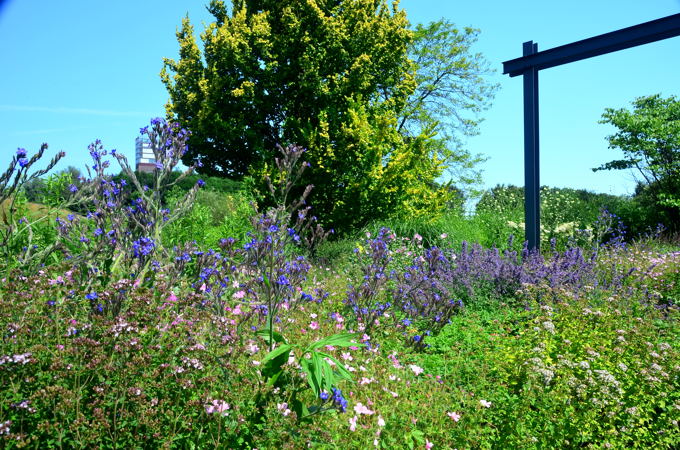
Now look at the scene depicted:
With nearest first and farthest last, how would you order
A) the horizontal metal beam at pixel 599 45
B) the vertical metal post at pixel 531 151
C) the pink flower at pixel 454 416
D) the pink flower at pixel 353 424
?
1. the pink flower at pixel 353 424
2. the pink flower at pixel 454 416
3. the horizontal metal beam at pixel 599 45
4. the vertical metal post at pixel 531 151

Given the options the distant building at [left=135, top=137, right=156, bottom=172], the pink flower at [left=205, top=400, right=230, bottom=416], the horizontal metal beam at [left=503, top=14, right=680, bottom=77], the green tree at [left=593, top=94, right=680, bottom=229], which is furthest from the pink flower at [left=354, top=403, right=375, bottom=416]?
the green tree at [left=593, top=94, right=680, bottom=229]

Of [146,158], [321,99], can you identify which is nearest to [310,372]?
[321,99]

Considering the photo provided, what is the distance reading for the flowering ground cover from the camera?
246 cm

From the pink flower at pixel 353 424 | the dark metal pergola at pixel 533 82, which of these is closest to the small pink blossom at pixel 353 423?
the pink flower at pixel 353 424

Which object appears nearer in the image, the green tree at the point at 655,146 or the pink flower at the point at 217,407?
the pink flower at the point at 217,407

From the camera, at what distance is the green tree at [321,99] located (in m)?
11.1

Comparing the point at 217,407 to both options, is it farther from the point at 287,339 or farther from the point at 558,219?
the point at 558,219

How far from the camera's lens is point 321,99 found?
11617 mm

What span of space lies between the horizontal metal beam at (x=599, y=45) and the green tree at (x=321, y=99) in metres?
2.94

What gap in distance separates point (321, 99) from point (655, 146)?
1623cm

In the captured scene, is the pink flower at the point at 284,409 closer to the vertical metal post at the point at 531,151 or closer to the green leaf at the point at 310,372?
the green leaf at the point at 310,372

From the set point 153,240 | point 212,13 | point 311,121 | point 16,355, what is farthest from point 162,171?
point 212,13

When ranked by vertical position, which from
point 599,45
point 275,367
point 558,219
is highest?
point 599,45

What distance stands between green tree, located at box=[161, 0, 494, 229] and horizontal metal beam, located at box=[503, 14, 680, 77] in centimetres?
294
